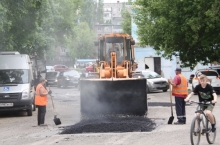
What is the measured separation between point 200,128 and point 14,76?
11.8m

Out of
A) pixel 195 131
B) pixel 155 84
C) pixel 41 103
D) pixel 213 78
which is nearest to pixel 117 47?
pixel 41 103

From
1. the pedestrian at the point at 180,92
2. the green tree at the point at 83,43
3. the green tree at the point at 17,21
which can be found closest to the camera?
the pedestrian at the point at 180,92

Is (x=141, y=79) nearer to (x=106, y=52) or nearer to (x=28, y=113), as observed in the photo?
(x=106, y=52)

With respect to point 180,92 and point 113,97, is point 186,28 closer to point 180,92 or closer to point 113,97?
point 113,97

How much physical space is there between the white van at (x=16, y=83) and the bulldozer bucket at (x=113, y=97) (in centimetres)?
323

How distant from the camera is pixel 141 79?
18188mm

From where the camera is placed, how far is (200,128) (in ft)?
35.9

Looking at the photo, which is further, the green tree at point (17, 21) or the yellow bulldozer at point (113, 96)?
the green tree at point (17, 21)

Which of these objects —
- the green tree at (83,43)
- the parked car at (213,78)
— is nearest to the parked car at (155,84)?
the parked car at (213,78)

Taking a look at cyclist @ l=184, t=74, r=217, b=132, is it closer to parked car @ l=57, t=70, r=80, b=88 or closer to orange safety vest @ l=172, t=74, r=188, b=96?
orange safety vest @ l=172, t=74, r=188, b=96

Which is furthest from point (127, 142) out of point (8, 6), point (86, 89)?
point (8, 6)

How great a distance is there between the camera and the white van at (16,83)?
20266 mm

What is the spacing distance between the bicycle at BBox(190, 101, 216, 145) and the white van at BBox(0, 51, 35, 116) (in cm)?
1031

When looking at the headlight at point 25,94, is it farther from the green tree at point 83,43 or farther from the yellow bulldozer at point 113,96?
the green tree at point 83,43
